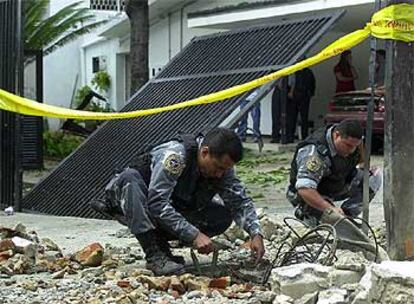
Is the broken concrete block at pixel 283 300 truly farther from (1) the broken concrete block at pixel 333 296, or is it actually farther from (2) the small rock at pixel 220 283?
(2) the small rock at pixel 220 283

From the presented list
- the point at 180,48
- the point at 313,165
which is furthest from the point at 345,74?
the point at 313,165

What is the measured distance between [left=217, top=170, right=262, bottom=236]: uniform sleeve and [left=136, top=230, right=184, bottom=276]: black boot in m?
0.50

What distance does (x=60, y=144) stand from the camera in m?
17.9

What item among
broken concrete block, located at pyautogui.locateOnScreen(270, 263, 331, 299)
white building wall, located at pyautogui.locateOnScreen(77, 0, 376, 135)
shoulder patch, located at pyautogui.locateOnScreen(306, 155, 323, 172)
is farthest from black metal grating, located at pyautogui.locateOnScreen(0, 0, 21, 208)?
white building wall, located at pyautogui.locateOnScreen(77, 0, 376, 135)

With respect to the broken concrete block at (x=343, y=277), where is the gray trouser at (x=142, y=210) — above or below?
above

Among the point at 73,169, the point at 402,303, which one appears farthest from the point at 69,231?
the point at 402,303

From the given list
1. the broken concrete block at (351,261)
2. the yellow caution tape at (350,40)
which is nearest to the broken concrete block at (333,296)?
the broken concrete block at (351,261)

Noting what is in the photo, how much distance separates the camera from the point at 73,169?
9586 mm

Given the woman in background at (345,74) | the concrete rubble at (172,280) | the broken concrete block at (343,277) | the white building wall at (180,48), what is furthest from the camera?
the white building wall at (180,48)

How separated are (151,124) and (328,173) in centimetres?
323

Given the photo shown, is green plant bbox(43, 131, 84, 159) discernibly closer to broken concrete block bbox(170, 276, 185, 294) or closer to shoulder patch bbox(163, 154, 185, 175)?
shoulder patch bbox(163, 154, 185, 175)

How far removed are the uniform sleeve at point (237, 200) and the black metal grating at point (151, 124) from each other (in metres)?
2.09

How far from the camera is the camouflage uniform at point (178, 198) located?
552cm

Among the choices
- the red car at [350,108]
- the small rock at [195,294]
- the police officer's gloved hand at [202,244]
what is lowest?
the small rock at [195,294]
